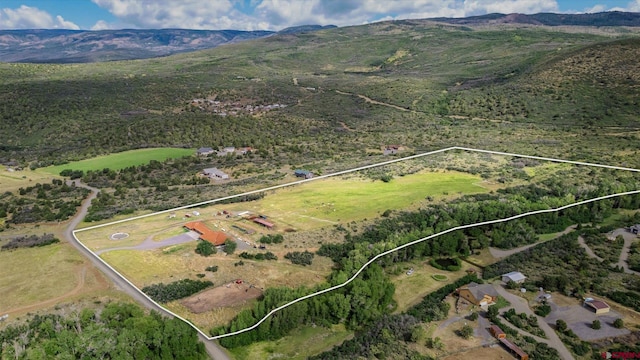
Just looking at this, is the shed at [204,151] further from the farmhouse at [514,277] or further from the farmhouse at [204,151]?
the farmhouse at [514,277]

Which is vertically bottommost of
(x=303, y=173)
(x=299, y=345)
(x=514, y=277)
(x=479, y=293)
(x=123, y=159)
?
(x=299, y=345)

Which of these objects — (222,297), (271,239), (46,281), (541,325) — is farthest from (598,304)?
(46,281)

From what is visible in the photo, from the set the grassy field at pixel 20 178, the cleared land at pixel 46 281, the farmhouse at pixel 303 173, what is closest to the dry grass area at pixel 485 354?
the cleared land at pixel 46 281

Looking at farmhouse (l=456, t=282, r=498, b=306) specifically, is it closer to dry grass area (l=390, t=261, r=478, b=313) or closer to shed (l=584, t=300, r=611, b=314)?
dry grass area (l=390, t=261, r=478, b=313)

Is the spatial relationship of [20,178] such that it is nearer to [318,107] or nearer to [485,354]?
[485,354]

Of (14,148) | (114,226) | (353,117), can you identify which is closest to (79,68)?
(14,148)

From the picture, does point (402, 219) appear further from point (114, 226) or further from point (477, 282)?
point (114, 226)
